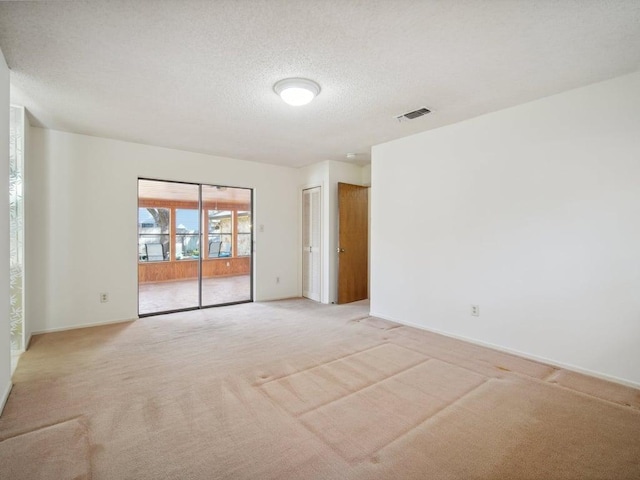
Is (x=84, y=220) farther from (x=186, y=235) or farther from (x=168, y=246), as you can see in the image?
(x=168, y=246)

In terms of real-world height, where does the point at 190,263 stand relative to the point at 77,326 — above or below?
above

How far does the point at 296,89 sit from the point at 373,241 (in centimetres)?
264

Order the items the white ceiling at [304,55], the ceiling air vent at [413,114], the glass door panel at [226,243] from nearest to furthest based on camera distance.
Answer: the white ceiling at [304,55] → the ceiling air vent at [413,114] → the glass door panel at [226,243]

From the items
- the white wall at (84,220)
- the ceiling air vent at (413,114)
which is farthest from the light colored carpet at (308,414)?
the ceiling air vent at (413,114)

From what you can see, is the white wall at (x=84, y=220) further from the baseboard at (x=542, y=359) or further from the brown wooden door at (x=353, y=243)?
the baseboard at (x=542, y=359)

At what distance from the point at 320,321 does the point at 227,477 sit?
9.27ft

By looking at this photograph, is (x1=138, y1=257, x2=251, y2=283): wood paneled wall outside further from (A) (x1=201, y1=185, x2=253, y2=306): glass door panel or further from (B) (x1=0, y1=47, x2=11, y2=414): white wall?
(B) (x1=0, y1=47, x2=11, y2=414): white wall

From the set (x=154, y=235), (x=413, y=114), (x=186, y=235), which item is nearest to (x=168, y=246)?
(x=186, y=235)

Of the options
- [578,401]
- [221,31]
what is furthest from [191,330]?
[578,401]

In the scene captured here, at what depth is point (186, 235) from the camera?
6.88 m

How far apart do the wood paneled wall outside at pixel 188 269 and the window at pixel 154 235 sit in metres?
0.29

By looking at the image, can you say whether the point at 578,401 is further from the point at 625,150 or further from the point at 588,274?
the point at 625,150

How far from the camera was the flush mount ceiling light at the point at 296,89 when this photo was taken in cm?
261

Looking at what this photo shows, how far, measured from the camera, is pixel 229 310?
199 inches
